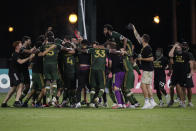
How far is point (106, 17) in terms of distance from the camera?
122 feet

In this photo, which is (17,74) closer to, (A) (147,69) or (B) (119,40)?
(B) (119,40)

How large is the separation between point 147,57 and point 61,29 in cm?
2356

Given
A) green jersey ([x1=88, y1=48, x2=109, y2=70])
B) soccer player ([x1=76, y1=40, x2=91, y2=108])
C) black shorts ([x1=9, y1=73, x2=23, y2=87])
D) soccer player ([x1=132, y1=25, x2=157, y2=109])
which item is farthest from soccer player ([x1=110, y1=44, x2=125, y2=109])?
black shorts ([x1=9, y1=73, x2=23, y2=87])

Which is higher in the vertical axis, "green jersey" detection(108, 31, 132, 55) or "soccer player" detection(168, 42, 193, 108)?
"green jersey" detection(108, 31, 132, 55)

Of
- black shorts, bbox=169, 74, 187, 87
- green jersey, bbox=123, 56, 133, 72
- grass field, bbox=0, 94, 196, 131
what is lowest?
grass field, bbox=0, 94, 196, 131

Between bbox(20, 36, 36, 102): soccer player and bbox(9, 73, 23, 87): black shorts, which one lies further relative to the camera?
bbox(9, 73, 23, 87): black shorts

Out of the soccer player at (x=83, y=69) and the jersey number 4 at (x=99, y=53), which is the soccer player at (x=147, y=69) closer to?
the jersey number 4 at (x=99, y=53)

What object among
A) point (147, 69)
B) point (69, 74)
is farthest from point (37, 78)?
point (147, 69)

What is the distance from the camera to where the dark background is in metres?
37.2

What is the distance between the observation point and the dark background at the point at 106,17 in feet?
122

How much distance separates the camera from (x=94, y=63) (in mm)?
15711

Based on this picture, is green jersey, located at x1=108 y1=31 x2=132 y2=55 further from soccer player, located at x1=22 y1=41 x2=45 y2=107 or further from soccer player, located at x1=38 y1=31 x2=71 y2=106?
soccer player, located at x1=22 y1=41 x2=45 y2=107

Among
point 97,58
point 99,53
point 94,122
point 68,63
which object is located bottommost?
point 94,122

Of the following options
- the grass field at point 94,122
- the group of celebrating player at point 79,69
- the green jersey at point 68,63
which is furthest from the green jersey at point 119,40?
the grass field at point 94,122
